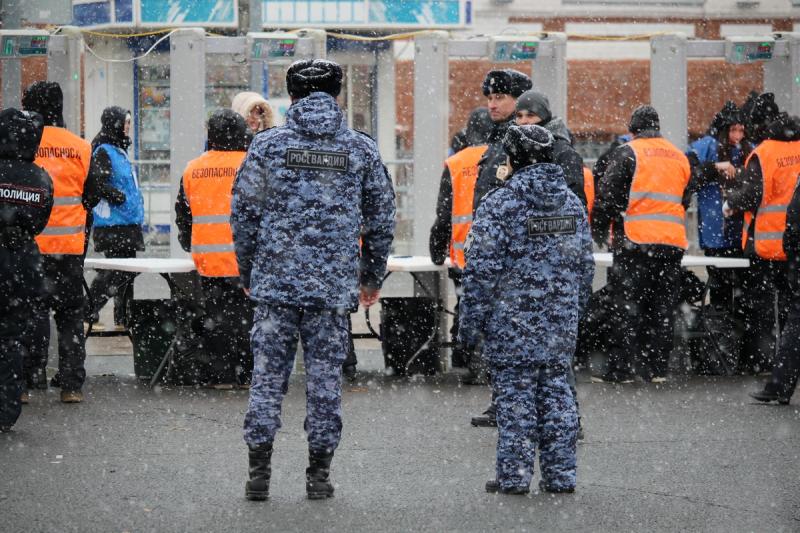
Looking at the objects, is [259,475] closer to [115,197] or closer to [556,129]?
[556,129]

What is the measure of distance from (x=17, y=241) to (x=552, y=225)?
3.38m

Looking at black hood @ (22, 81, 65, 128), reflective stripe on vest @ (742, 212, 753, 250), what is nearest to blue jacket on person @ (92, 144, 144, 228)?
black hood @ (22, 81, 65, 128)

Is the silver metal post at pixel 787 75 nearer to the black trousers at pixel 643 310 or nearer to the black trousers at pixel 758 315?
the black trousers at pixel 758 315

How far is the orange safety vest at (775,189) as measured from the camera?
10977mm

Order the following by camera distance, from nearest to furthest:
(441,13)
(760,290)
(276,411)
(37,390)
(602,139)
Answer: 1. (276,411)
2. (37,390)
3. (760,290)
4. (441,13)
5. (602,139)

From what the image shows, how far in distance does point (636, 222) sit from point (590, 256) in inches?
137

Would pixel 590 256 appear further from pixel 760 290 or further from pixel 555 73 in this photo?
pixel 555 73

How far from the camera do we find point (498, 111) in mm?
8820

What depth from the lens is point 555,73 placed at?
14.6m

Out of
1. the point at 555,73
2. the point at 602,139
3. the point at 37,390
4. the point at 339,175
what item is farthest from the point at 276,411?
the point at 602,139

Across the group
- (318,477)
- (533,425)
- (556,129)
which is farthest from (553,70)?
(318,477)

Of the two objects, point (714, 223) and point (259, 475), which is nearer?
point (259, 475)

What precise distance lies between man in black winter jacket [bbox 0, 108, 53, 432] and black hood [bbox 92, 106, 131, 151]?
114 inches

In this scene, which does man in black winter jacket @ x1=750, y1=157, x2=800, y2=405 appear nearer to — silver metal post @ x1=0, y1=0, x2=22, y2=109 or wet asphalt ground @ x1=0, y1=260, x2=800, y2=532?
wet asphalt ground @ x1=0, y1=260, x2=800, y2=532
